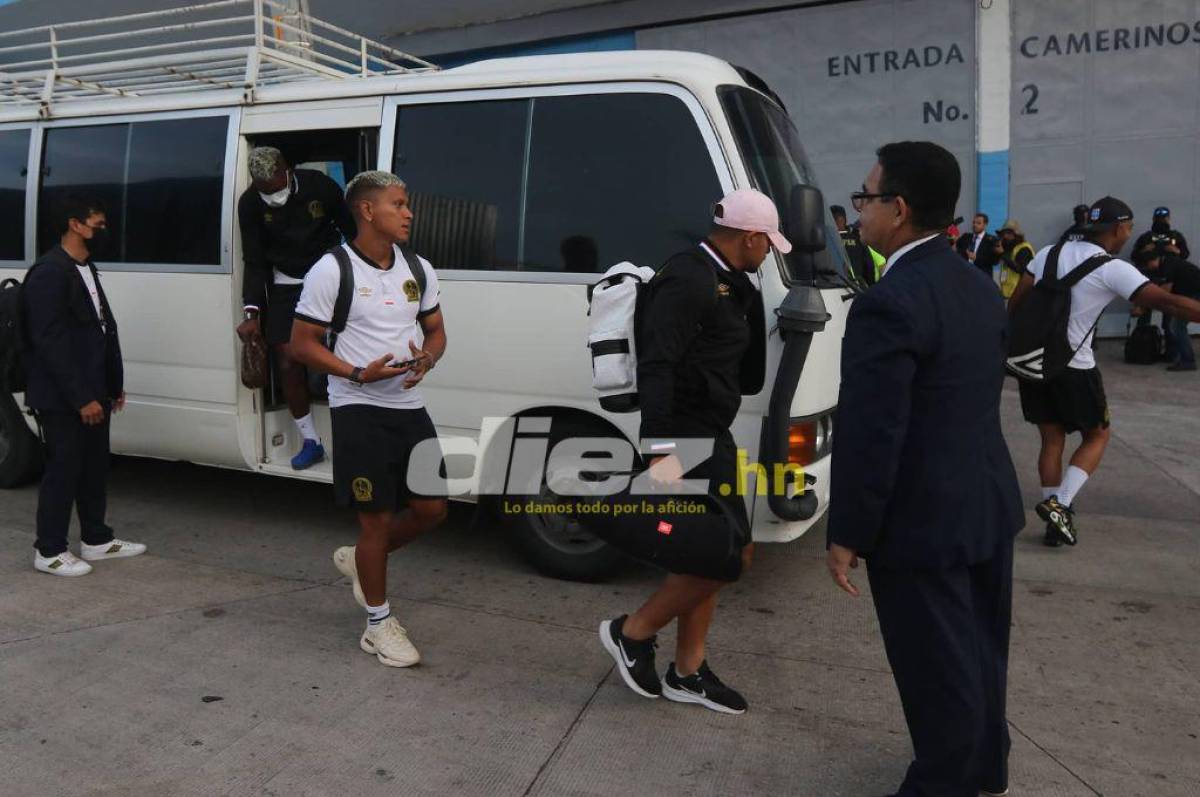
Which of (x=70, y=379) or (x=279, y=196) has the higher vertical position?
(x=279, y=196)

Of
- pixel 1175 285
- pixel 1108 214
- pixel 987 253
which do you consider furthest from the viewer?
pixel 987 253

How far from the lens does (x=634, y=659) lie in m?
3.58

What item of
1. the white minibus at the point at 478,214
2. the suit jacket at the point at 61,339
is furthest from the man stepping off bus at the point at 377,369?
the suit jacket at the point at 61,339

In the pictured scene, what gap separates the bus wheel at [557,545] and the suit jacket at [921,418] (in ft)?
7.30

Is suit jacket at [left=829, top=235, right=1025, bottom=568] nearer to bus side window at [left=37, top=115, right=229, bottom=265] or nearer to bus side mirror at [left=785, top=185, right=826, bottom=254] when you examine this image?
bus side mirror at [left=785, top=185, right=826, bottom=254]

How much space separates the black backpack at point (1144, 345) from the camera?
36.7 ft

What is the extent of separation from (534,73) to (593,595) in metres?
2.48

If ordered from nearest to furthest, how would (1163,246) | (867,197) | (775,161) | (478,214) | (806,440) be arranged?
(867,197)
(806,440)
(775,161)
(478,214)
(1163,246)

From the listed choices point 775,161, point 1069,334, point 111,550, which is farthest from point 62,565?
point 1069,334

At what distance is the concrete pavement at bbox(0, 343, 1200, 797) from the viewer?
10.4 ft

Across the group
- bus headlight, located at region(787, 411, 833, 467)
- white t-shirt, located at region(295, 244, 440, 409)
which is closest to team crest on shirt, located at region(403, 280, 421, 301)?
white t-shirt, located at region(295, 244, 440, 409)

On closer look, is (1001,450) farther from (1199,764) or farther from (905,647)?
(1199,764)

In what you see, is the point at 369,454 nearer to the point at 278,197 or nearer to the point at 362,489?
the point at 362,489

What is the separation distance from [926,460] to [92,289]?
13.7ft
